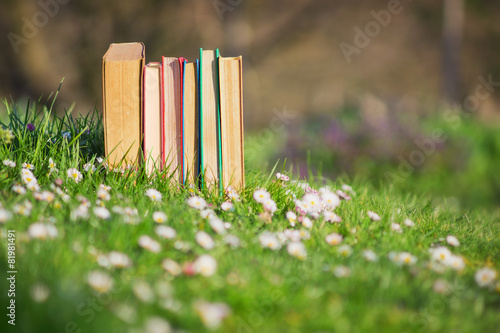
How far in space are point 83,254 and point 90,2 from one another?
887 cm

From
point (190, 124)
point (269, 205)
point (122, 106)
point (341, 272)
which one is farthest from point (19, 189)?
point (341, 272)

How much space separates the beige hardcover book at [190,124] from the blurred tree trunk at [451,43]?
827 cm

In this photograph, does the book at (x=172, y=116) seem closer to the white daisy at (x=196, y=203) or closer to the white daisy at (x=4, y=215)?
the white daisy at (x=196, y=203)

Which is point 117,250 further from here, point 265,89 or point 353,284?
point 265,89

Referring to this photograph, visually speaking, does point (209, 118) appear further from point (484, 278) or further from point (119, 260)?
point (484, 278)

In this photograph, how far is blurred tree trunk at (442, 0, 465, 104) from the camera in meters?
9.23

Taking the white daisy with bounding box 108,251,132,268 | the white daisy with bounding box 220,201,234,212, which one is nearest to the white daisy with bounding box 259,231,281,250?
the white daisy with bounding box 220,201,234,212

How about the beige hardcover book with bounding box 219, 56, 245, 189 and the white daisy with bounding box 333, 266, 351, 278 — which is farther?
the beige hardcover book with bounding box 219, 56, 245, 189

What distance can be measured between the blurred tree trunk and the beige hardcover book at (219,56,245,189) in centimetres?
816

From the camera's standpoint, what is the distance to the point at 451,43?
9.30 m

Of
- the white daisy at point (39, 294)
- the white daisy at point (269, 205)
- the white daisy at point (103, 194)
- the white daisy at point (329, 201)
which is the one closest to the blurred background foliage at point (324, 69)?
the white daisy at point (329, 201)

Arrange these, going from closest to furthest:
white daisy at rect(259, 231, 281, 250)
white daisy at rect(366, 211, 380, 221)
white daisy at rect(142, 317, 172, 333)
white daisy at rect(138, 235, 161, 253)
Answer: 1. white daisy at rect(142, 317, 172, 333)
2. white daisy at rect(138, 235, 161, 253)
3. white daisy at rect(259, 231, 281, 250)
4. white daisy at rect(366, 211, 380, 221)

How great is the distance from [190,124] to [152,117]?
0.20m

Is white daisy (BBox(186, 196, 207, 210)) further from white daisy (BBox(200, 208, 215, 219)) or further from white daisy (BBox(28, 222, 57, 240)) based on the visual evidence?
white daisy (BBox(28, 222, 57, 240))
